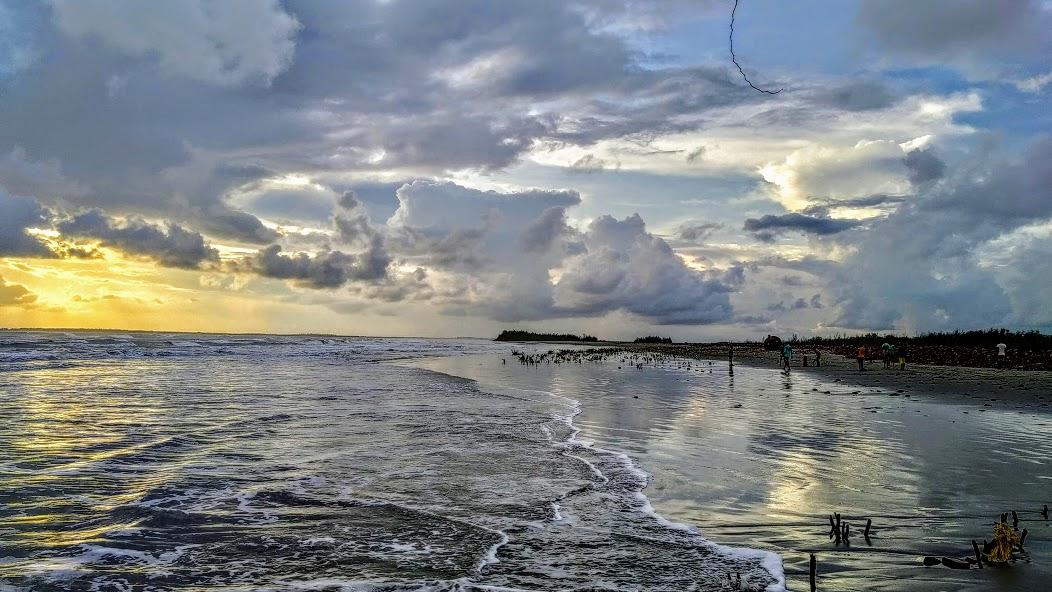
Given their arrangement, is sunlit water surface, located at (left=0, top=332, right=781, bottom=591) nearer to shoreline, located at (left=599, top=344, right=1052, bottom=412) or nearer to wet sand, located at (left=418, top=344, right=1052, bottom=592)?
wet sand, located at (left=418, top=344, right=1052, bottom=592)

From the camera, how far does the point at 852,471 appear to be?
482 inches

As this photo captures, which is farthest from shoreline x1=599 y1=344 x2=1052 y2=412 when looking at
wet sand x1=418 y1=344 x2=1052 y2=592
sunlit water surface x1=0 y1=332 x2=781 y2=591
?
sunlit water surface x1=0 y1=332 x2=781 y2=591

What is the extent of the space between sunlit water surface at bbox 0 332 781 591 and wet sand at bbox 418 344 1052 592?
0.44 m

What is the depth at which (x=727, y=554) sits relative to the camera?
7.63 m

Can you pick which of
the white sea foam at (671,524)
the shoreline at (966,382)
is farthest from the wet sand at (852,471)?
the shoreline at (966,382)

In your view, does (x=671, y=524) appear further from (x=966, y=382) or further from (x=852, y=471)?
(x=966, y=382)

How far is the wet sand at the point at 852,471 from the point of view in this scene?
7.38m

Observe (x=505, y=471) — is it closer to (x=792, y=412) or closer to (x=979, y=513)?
(x=979, y=513)

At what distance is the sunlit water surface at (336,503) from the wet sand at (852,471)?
443 mm

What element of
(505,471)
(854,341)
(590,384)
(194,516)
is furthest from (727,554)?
(854,341)

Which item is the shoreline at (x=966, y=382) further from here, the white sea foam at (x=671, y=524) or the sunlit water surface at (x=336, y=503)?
the white sea foam at (x=671, y=524)

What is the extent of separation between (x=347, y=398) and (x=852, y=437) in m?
17.3

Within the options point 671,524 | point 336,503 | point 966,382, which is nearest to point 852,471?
point 671,524

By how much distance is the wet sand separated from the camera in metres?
7.38
